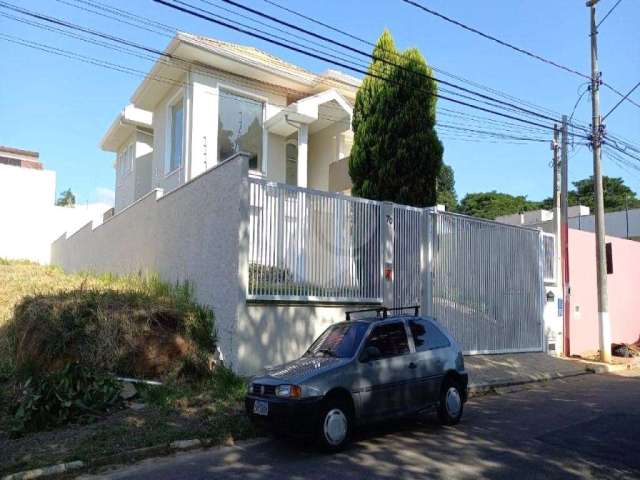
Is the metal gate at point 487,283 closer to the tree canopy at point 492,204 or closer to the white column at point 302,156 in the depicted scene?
the white column at point 302,156

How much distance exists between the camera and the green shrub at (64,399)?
746 centimetres

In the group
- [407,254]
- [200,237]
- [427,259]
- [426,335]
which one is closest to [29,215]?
[200,237]

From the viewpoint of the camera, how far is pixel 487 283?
14.9 metres

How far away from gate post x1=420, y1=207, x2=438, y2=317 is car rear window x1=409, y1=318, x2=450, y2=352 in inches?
178

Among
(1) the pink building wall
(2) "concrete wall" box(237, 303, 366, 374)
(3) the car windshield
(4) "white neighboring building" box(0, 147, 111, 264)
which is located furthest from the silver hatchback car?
(4) "white neighboring building" box(0, 147, 111, 264)

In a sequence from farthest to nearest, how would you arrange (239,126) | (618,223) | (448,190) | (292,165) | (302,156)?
(448,190) < (618,223) < (292,165) < (239,126) < (302,156)

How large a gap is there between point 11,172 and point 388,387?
3007 cm

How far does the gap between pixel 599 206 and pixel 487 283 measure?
4603 millimetres

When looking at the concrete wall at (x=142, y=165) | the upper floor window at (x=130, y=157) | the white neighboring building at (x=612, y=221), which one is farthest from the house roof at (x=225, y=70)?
the white neighboring building at (x=612, y=221)

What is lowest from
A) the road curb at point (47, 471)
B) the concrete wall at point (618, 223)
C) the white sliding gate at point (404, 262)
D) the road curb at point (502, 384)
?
the road curb at point (47, 471)

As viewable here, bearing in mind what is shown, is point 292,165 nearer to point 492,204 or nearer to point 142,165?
point 142,165

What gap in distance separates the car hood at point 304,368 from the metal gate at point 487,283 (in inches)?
261

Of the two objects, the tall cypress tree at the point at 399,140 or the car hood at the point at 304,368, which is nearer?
the car hood at the point at 304,368

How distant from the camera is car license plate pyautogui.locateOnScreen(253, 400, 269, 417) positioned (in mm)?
6656
